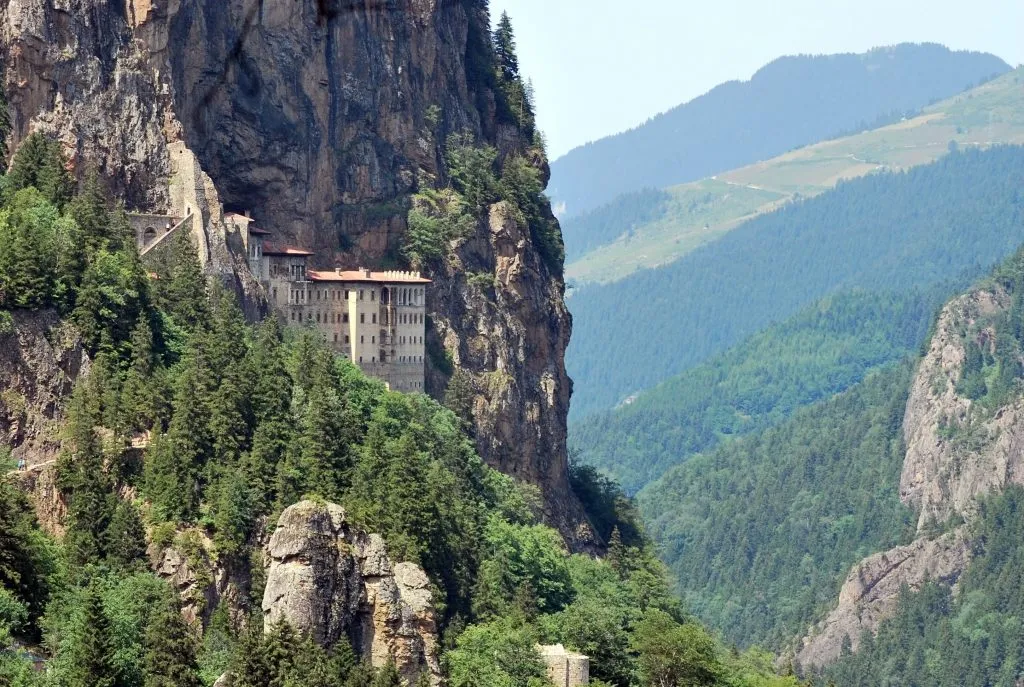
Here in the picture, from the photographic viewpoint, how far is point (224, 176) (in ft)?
394

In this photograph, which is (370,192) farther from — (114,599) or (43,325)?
(114,599)

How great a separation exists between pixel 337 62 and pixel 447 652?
42614 mm

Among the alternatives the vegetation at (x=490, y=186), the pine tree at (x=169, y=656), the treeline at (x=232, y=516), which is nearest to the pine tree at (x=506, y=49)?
the vegetation at (x=490, y=186)

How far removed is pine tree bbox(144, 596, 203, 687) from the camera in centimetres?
7994

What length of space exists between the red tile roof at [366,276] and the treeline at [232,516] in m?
4.98

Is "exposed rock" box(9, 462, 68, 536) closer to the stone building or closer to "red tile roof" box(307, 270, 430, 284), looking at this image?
the stone building

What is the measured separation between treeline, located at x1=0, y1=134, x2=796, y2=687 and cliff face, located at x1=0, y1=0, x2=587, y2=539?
5.76m

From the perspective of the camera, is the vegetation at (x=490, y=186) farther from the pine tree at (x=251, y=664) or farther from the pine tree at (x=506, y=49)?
the pine tree at (x=251, y=664)

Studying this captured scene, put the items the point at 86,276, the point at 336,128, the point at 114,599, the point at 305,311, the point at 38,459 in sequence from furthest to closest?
1. the point at 336,128
2. the point at 305,311
3. the point at 86,276
4. the point at 38,459
5. the point at 114,599

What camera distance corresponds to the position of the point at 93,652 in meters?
77.6

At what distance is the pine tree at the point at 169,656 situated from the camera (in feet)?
262

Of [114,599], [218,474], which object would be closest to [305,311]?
[218,474]

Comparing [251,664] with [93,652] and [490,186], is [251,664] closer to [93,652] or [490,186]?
[93,652]

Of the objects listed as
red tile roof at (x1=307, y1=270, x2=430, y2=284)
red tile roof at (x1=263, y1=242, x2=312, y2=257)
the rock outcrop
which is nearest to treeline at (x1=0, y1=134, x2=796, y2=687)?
Answer: the rock outcrop
